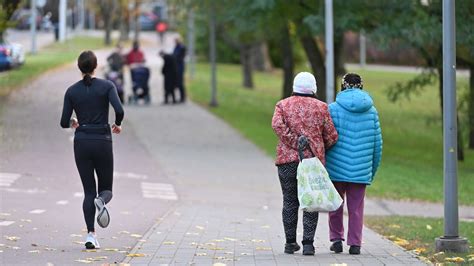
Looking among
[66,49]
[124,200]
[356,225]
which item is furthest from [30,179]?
[66,49]

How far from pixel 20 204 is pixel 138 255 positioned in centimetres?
487

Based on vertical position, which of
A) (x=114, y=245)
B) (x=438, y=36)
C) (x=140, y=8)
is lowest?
(x=114, y=245)

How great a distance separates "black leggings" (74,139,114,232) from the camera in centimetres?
1028

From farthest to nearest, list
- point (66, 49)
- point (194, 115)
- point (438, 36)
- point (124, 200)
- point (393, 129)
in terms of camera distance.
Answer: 1. point (66, 49)
2. point (393, 129)
3. point (194, 115)
4. point (438, 36)
5. point (124, 200)

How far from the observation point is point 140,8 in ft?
243

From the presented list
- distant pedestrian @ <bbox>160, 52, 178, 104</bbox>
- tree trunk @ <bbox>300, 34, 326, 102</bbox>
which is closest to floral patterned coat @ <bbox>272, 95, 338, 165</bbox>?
tree trunk @ <bbox>300, 34, 326, 102</bbox>

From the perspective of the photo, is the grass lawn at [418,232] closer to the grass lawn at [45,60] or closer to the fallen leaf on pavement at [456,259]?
the fallen leaf on pavement at [456,259]

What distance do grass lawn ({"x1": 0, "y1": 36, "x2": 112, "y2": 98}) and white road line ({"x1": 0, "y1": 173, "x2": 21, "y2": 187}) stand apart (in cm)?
1442

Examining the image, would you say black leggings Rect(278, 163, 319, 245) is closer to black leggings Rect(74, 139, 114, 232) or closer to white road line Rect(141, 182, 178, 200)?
black leggings Rect(74, 139, 114, 232)

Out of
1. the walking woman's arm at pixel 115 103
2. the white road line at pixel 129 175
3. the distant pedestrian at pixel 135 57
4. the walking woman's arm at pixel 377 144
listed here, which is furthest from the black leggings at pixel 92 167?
the distant pedestrian at pixel 135 57

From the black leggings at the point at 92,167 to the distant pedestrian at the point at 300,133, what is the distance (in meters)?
1.60

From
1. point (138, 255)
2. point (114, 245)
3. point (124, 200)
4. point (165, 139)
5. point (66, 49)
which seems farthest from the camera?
point (66, 49)

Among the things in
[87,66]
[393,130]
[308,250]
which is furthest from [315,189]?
[393,130]

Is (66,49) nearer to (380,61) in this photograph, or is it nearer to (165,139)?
(380,61)
